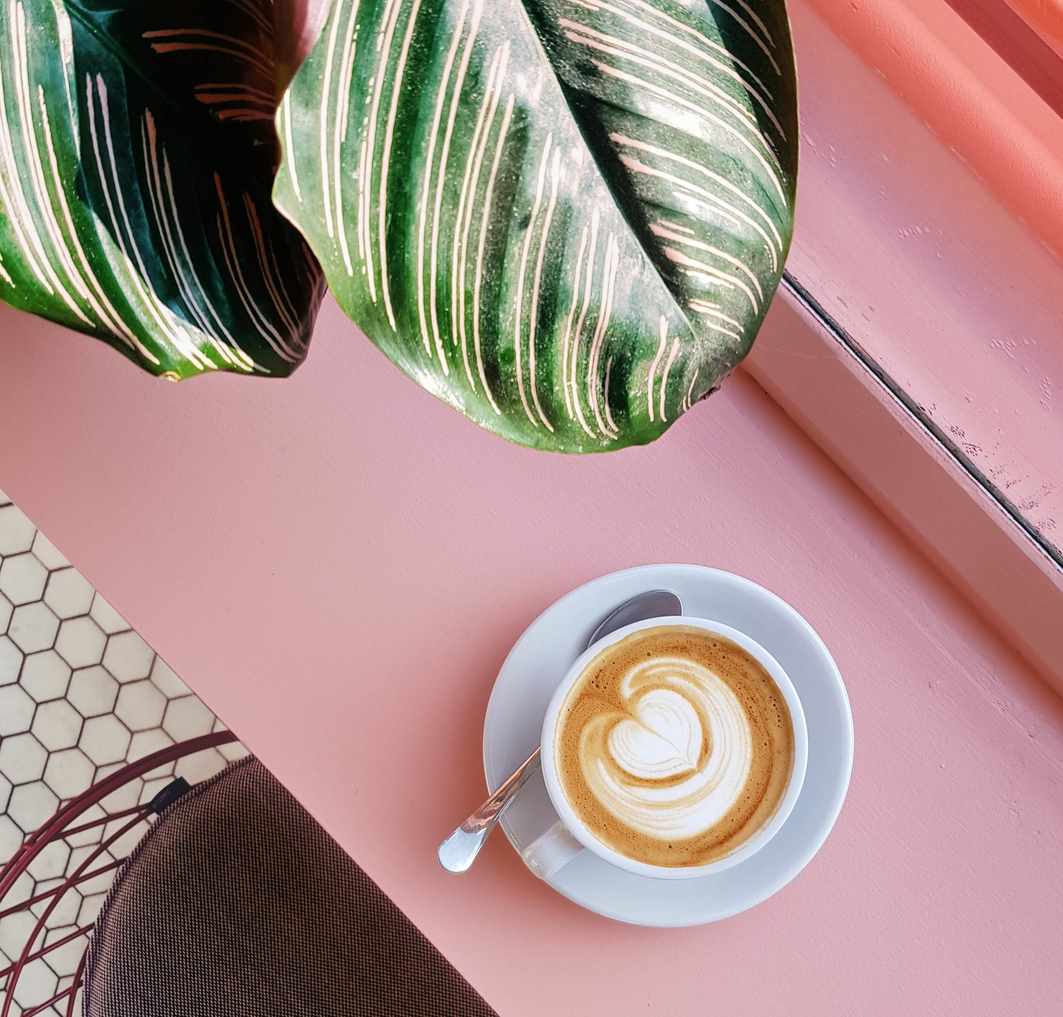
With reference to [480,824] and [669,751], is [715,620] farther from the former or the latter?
[480,824]

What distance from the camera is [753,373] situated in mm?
628

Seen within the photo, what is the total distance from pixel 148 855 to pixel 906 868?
2.09ft

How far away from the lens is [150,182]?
37cm

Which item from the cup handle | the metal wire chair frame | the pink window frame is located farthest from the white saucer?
the metal wire chair frame

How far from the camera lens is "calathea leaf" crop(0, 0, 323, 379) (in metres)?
0.34

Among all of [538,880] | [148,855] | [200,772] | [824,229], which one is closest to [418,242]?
[824,229]

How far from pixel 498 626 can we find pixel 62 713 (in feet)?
3.10

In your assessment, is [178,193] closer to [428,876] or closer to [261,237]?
[261,237]

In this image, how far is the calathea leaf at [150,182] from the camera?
344 mm

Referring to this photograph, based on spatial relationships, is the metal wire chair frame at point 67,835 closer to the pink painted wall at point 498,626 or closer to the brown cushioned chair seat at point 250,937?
the brown cushioned chair seat at point 250,937

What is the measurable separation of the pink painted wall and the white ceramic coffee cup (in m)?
0.06

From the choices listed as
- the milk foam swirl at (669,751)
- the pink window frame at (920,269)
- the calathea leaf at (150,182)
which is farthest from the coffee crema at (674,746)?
the calathea leaf at (150,182)

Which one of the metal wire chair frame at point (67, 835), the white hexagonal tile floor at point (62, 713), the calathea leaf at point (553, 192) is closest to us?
the calathea leaf at point (553, 192)

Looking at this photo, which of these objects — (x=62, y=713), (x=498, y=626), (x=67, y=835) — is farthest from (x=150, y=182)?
(x=62, y=713)
